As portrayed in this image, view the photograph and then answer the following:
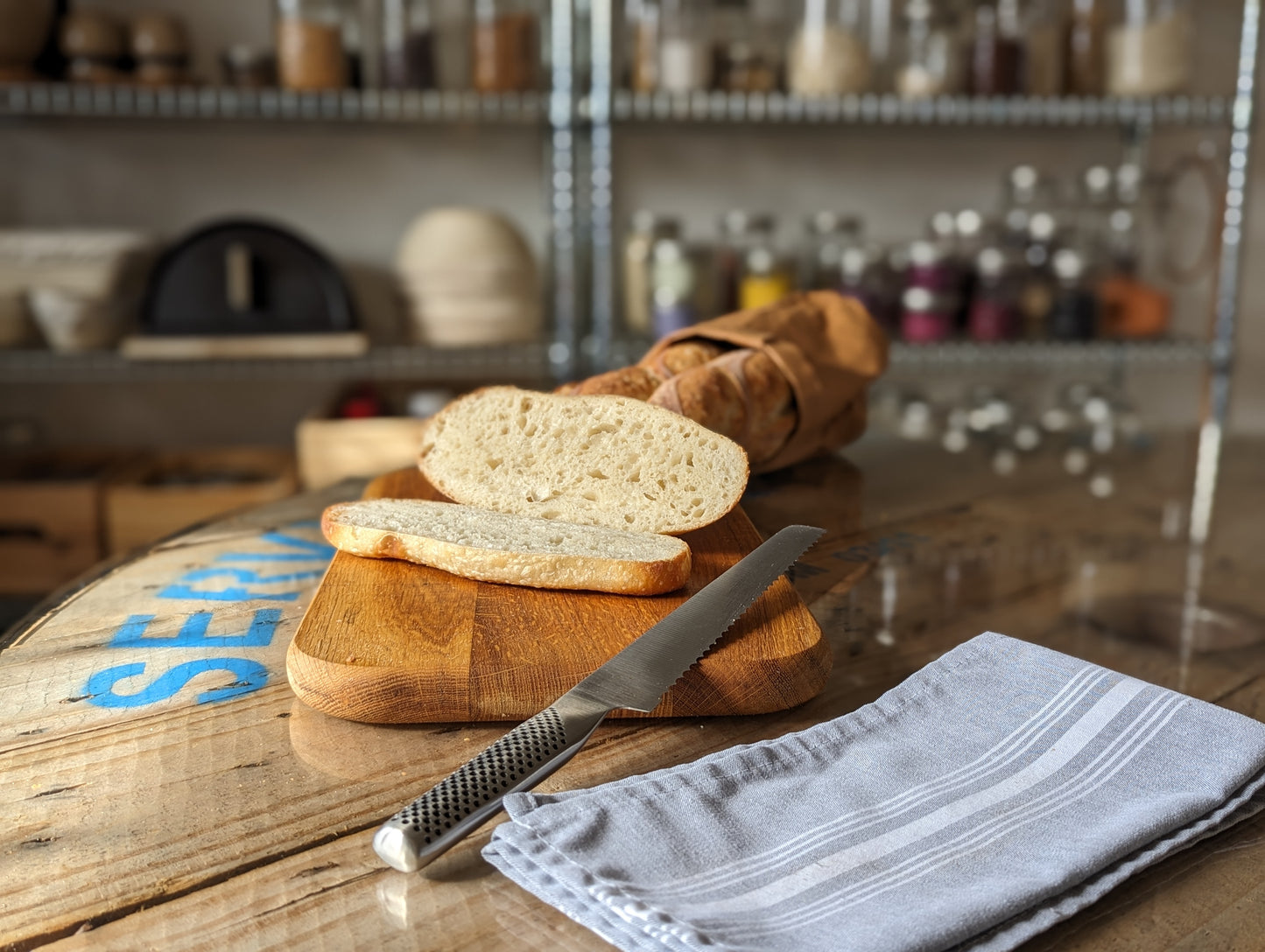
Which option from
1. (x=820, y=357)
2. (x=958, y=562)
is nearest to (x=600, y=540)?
(x=958, y=562)

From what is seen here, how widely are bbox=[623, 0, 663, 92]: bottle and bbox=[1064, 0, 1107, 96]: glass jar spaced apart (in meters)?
0.73

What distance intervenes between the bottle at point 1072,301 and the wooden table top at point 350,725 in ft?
3.51

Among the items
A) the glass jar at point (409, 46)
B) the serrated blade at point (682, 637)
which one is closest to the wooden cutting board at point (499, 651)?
the serrated blade at point (682, 637)

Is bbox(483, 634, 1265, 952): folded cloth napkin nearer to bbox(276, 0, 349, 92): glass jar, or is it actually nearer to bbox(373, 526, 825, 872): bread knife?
bbox(373, 526, 825, 872): bread knife

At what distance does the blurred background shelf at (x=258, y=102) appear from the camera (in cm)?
173

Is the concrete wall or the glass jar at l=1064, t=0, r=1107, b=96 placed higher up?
the glass jar at l=1064, t=0, r=1107, b=96

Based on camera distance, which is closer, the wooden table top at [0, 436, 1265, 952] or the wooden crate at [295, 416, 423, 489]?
the wooden table top at [0, 436, 1265, 952]

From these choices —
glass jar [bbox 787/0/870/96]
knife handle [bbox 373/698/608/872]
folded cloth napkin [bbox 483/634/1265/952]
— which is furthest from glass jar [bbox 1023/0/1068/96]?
knife handle [bbox 373/698/608/872]

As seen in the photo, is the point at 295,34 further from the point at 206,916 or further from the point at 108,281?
the point at 206,916

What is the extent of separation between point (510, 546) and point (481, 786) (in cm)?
23

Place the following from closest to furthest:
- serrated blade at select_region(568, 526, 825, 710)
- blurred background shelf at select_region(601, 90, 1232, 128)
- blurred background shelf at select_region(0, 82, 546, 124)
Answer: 1. serrated blade at select_region(568, 526, 825, 710)
2. blurred background shelf at select_region(0, 82, 546, 124)
3. blurred background shelf at select_region(601, 90, 1232, 128)

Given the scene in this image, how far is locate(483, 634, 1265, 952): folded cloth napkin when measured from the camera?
1.16ft

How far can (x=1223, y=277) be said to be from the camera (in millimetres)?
2000

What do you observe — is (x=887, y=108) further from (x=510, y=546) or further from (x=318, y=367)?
(x=510, y=546)
